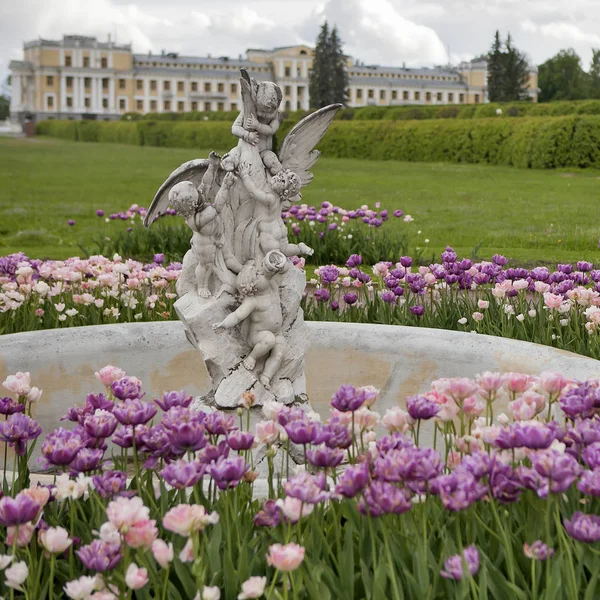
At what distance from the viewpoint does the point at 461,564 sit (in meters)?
2.00

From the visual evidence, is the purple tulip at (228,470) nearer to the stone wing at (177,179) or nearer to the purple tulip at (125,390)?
the purple tulip at (125,390)

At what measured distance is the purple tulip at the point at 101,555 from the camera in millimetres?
1906

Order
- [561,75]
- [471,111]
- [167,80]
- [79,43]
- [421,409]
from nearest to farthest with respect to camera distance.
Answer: [421,409], [471,111], [561,75], [79,43], [167,80]

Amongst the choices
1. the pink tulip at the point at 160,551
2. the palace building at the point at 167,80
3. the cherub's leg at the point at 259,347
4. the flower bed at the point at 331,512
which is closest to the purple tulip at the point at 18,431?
the flower bed at the point at 331,512

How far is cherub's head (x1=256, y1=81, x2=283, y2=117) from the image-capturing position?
4.34 m

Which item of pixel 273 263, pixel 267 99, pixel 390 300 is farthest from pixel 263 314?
pixel 390 300

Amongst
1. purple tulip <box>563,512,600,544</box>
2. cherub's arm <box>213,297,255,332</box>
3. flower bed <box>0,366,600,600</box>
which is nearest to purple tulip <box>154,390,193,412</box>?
flower bed <box>0,366,600,600</box>

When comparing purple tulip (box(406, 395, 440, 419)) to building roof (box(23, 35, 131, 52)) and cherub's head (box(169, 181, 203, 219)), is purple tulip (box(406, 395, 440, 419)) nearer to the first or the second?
cherub's head (box(169, 181, 203, 219))

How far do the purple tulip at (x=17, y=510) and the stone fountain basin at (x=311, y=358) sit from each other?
2666 mm

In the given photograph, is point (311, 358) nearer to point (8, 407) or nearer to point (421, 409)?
point (8, 407)

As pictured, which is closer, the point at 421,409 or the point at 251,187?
the point at 421,409

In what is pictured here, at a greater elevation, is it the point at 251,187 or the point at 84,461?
the point at 251,187

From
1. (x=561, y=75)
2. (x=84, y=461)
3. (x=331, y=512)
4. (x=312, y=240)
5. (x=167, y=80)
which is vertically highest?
(x=167, y=80)

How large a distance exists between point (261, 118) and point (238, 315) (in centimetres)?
101
